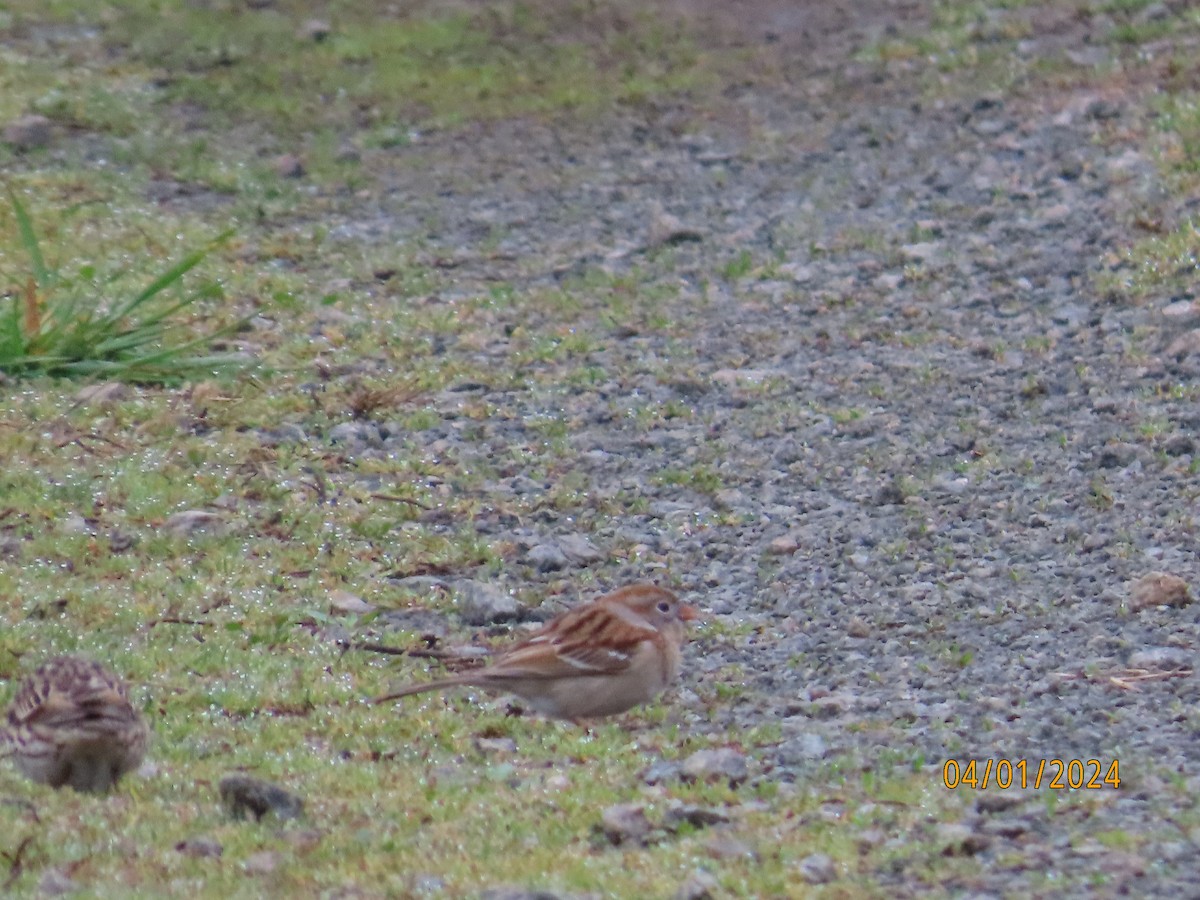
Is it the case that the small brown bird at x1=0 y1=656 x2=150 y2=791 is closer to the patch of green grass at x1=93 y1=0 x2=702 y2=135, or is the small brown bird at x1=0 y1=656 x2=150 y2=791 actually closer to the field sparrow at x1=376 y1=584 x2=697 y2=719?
the field sparrow at x1=376 y1=584 x2=697 y2=719

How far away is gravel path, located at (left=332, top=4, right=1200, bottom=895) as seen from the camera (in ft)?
19.2

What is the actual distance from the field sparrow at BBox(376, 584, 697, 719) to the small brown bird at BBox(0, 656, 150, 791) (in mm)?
950

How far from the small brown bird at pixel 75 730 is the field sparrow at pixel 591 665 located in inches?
37.4

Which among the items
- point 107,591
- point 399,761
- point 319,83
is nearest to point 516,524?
point 107,591

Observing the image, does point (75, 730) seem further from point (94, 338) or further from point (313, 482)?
point (94, 338)

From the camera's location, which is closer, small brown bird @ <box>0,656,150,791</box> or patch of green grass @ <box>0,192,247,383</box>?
small brown bird @ <box>0,656,150,791</box>

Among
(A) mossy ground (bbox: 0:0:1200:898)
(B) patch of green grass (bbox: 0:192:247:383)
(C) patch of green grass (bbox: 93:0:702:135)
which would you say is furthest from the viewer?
(C) patch of green grass (bbox: 93:0:702:135)

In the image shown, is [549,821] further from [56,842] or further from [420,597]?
[420,597]

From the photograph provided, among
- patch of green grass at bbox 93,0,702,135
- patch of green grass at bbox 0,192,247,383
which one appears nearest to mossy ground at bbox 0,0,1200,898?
patch of green grass at bbox 93,0,702,135

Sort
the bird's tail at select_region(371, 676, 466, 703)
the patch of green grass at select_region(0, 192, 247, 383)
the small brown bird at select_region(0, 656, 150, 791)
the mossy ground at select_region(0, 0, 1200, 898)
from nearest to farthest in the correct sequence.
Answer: the mossy ground at select_region(0, 0, 1200, 898) → the small brown bird at select_region(0, 656, 150, 791) → the bird's tail at select_region(371, 676, 466, 703) → the patch of green grass at select_region(0, 192, 247, 383)

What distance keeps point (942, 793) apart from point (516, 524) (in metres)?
2.85

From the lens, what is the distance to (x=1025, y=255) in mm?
10133

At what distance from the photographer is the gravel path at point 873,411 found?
587cm

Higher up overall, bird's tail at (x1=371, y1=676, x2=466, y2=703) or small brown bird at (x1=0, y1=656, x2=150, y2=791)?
small brown bird at (x1=0, y1=656, x2=150, y2=791)
